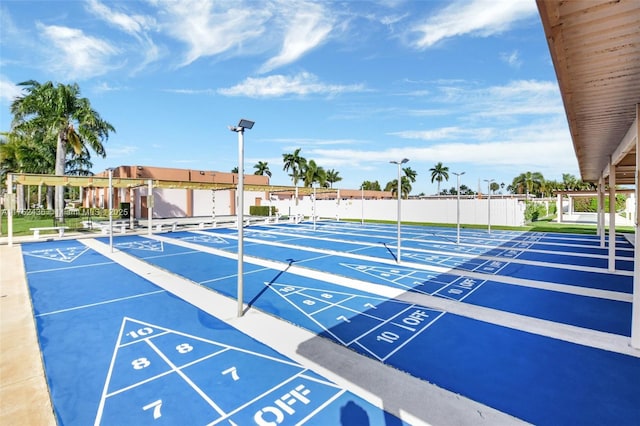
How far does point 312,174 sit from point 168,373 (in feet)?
173

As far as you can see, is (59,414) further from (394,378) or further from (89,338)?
(394,378)

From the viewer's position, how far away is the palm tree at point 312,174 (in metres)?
57.0

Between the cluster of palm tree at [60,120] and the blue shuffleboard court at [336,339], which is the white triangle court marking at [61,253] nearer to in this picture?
the blue shuffleboard court at [336,339]

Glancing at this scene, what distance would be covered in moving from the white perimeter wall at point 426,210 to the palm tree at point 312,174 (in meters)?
8.01

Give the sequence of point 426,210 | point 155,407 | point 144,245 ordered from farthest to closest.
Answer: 1. point 426,210
2. point 144,245
3. point 155,407

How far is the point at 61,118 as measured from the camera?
27703mm

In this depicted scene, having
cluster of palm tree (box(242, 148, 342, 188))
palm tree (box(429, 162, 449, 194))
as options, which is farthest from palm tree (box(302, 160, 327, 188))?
palm tree (box(429, 162, 449, 194))

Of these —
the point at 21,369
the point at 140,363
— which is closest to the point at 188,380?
the point at 140,363

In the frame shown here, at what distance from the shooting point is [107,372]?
5.13 metres

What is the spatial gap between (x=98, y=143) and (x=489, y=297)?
109 ft

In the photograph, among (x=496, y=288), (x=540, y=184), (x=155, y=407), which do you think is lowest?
(x=155, y=407)

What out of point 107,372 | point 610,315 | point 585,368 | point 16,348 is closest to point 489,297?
point 610,315

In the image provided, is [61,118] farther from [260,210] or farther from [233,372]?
[233,372]

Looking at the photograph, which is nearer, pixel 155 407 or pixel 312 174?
pixel 155 407
